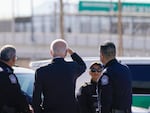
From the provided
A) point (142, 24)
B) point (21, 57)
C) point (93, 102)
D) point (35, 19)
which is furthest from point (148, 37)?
point (93, 102)

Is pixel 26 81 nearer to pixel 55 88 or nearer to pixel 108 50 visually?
pixel 55 88

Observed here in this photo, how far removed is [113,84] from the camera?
764cm

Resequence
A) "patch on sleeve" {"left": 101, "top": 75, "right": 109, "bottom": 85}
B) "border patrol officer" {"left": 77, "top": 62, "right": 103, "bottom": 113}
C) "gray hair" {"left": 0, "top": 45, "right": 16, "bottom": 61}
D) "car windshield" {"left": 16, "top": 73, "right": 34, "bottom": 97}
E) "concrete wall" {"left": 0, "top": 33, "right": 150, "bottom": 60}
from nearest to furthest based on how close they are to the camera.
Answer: "patch on sleeve" {"left": 101, "top": 75, "right": 109, "bottom": 85} < "gray hair" {"left": 0, "top": 45, "right": 16, "bottom": 61} < "border patrol officer" {"left": 77, "top": 62, "right": 103, "bottom": 113} < "car windshield" {"left": 16, "top": 73, "right": 34, "bottom": 97} < "concrete wall" {"left": 0, "top": 33, "right": 150, "bottom": 60}

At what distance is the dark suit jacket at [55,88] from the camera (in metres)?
7.63

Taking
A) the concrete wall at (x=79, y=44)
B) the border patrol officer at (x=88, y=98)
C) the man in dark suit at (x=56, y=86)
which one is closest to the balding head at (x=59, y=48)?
the man in dark suit at (x=56, y=86)

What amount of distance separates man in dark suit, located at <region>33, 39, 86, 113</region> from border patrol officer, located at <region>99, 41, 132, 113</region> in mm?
422

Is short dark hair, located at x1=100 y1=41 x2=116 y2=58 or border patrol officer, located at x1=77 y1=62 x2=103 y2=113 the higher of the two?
short dark hair, located at x1=100 y1=41 x2=116 y2=58

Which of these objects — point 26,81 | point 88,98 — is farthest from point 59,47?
point 26,81

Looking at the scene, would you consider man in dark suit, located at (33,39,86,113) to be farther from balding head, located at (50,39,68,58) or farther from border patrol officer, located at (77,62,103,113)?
border patrol officer, located at (77,62,103,113)

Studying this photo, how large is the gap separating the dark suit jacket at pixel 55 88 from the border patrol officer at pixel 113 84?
1.36ft

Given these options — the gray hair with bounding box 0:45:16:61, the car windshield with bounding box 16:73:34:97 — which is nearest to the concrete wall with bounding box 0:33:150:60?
the car windshield with bounding box 16:73:34:97

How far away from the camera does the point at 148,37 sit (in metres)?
68.2

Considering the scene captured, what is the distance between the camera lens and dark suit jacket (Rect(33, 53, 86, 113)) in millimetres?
7629

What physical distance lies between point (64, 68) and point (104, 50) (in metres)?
0.55
